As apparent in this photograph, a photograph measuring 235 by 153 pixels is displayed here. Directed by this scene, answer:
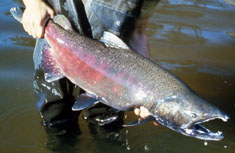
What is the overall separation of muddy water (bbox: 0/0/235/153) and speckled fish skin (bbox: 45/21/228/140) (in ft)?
3.90

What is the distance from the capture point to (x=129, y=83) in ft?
5.88

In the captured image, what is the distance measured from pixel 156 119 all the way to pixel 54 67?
33.9 inches

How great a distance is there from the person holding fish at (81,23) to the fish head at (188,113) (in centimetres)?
15

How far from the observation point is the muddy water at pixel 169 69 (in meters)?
2.95

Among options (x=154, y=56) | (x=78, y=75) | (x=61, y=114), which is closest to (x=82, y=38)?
(x=78, y=75)

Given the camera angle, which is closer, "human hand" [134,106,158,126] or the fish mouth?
the fish mouth

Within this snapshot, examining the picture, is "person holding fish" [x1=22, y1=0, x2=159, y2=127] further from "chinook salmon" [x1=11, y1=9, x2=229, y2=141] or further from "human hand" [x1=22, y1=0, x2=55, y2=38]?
"chinook salmon" [x1=11, y1=9, x2=229, y2=141]

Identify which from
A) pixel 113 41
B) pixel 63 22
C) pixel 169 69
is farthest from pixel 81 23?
pixel 169 69

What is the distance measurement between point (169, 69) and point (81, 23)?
1993 mm

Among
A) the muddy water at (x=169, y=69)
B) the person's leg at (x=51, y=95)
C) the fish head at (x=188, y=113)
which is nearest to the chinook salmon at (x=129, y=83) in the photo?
the fish head at (x=188, y=113)

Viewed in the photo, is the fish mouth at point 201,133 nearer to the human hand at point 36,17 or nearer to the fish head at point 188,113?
the fish head at point 188,113

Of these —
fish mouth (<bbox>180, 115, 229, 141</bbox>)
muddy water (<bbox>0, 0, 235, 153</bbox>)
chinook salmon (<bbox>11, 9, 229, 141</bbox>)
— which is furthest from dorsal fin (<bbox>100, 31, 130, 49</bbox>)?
muddy water (<bbox>0, 0, 235, 153</bbox>)

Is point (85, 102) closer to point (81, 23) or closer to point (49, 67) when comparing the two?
point (49, 67)

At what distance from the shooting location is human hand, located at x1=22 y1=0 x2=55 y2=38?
6.83 feet
